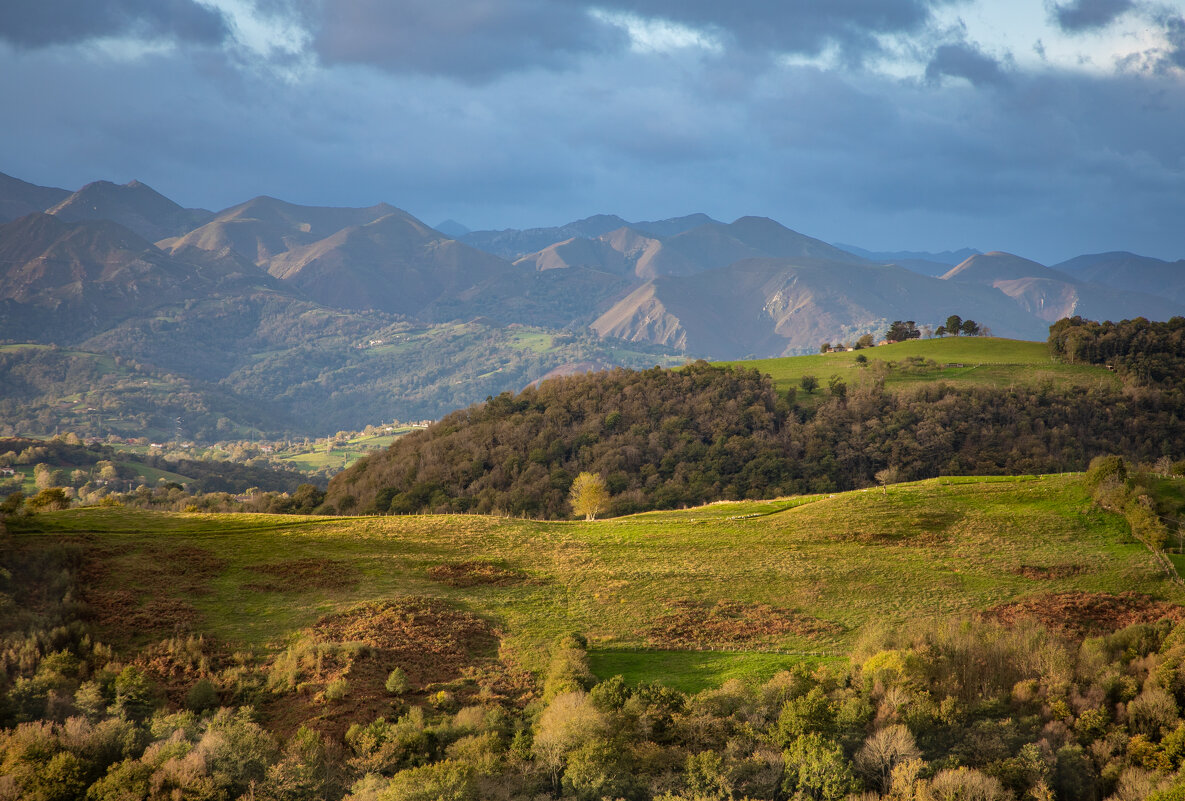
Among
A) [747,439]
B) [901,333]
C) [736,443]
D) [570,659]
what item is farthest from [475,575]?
[901,333]

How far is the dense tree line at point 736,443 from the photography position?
8638 cm

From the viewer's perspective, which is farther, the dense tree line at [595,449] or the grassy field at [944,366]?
the grassy field at [944,366]

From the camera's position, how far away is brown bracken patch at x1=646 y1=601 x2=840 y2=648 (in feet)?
98.6

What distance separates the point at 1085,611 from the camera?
32375 millimetres

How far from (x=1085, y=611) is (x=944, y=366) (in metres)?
88.7

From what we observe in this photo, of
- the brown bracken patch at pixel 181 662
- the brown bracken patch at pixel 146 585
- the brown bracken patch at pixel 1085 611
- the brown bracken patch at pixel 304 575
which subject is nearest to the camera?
the brown bracken patch at pixel 181 662

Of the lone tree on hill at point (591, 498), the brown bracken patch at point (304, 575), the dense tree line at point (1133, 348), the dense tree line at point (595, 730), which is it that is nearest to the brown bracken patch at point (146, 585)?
the dense tree line at point (595, 730)

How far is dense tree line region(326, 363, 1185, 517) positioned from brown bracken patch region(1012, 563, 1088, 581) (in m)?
47.4

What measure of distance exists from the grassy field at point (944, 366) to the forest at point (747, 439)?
3.65m

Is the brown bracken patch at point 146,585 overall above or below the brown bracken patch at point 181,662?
above

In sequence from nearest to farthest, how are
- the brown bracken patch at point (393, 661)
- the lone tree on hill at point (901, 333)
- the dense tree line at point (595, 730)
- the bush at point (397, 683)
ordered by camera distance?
the dense tree line at point (595, 730)
the brown bracken patch at point (393, 661)
the bush at point (397, 683)
the lone tree on hill at point (901, 333)

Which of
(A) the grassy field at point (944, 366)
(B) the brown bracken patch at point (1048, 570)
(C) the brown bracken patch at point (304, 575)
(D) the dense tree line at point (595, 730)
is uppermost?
(A) the grassy field at point (944, 366)

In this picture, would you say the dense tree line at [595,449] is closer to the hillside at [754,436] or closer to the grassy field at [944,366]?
the hillside at [754,436]

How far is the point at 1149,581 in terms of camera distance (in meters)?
35.6
